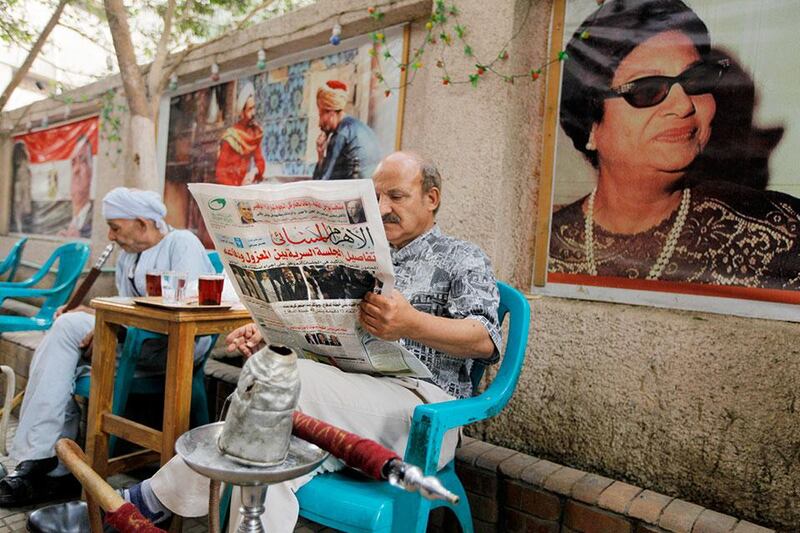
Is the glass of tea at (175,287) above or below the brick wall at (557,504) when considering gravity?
above

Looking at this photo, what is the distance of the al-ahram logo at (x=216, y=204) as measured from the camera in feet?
4.30

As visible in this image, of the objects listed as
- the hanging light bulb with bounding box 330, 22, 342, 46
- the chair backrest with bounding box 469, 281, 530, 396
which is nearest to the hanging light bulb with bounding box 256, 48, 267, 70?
the hanging light bulb with bounding box 330, 22, 342, 46

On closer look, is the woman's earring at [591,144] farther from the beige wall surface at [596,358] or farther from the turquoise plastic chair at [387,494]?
the turquoise plastic chair at [387,494]

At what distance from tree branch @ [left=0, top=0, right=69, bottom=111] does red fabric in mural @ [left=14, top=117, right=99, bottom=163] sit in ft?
1.79

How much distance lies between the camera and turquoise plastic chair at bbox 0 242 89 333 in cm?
358

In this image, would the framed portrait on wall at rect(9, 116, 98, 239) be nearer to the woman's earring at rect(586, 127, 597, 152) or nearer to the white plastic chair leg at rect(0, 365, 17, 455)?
the white plastic chair leg at rect(0, 365, 17, 455)

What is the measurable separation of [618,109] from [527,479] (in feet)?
4.67

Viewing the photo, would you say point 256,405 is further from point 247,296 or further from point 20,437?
point 20,437

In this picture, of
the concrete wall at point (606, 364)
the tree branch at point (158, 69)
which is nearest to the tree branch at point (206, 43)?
the tree branch at point (158, 69)

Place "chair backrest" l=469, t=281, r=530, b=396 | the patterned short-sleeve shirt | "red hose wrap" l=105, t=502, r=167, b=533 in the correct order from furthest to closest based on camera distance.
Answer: "chair backrest" l=469, t=281, r=530, b=396 < the patterned short-sleeve shirt < "red hose wrap" l=105, t=502, r=167, b=533

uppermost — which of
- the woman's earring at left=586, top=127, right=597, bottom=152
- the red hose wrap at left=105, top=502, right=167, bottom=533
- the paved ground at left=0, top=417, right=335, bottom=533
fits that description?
the woman's earring at left=586, top=127, right=597, bottom=152

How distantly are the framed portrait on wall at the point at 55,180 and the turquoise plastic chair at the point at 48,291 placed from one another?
4.78ft

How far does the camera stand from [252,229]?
4.29 feet

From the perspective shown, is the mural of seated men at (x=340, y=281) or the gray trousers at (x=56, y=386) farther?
the gray trousers at (x=56, y=386)
